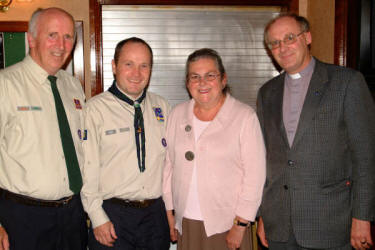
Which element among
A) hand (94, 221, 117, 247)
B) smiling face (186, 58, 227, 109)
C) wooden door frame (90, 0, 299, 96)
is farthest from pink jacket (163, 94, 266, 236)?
wooden door frame (90, 0, 299, 96)

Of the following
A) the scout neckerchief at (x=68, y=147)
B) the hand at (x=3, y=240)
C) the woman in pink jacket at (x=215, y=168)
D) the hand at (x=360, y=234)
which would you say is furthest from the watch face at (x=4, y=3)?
the hand at (x=360, y=234)

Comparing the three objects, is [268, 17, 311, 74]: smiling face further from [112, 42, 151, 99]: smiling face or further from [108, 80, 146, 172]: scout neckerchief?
[108, 80, 146, 172]: scout neckerchief

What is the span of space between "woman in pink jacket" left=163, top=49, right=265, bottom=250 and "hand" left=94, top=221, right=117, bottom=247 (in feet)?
1.49

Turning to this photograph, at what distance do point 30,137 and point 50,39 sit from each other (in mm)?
645

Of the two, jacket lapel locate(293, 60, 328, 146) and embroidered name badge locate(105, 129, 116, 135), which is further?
embroidered name badge locate(105, 129, 116, 135)

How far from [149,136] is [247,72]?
1796 millimetres

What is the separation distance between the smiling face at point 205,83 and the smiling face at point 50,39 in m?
0.86

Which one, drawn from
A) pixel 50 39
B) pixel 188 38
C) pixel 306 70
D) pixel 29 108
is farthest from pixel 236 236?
pixel 188 38

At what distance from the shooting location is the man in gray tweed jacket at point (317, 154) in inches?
76.4

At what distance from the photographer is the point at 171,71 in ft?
12.0

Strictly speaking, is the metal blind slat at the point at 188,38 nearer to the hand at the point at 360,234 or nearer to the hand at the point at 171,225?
the hand at the point at 171,225

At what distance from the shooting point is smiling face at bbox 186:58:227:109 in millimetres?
2205

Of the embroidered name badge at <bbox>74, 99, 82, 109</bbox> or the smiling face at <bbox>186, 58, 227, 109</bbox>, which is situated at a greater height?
the smiling face at <bbox>186, 58, 227, 109</bbox>

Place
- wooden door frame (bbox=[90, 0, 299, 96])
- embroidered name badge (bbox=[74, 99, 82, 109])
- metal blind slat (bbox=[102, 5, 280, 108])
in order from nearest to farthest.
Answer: embroidered name badge (bbox=[74, 99, 82, 109]) → wooden door frame (bbox=[90, 0, 299, 96]) → metal blind slat (bbox=[102, 5, 280, 108])
